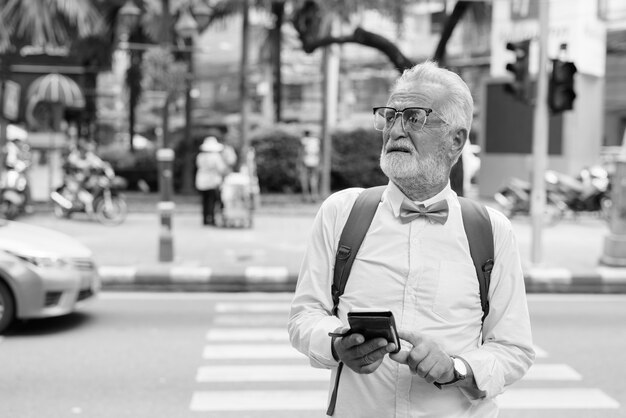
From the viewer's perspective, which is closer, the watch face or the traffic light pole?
the watch face

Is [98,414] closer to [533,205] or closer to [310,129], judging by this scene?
[533,205]

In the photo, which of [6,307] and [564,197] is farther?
[564,197]

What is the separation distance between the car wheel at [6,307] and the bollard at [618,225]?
26.0 ft

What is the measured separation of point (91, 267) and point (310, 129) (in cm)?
1358

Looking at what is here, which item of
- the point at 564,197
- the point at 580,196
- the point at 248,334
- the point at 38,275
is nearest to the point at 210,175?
the point at 564,197

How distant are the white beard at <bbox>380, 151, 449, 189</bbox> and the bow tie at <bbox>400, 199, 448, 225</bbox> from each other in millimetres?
60

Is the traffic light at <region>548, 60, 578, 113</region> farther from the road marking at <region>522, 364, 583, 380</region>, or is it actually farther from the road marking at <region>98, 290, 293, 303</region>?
the road marking at <region>522, 364, 583, 380</region>

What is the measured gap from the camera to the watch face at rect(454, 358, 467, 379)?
2221 mm

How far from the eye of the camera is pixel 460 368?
87.8 inches

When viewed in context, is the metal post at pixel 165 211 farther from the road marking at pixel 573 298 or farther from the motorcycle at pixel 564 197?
the motorcycle at pixel 564 197

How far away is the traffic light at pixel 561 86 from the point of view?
10.8 meters

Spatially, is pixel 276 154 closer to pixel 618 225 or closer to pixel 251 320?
pixel 618 225

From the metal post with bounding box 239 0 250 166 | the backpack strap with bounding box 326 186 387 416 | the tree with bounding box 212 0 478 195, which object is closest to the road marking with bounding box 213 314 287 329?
the tree with bounding box 212 0 478 195

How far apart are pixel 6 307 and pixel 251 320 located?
238 cm
